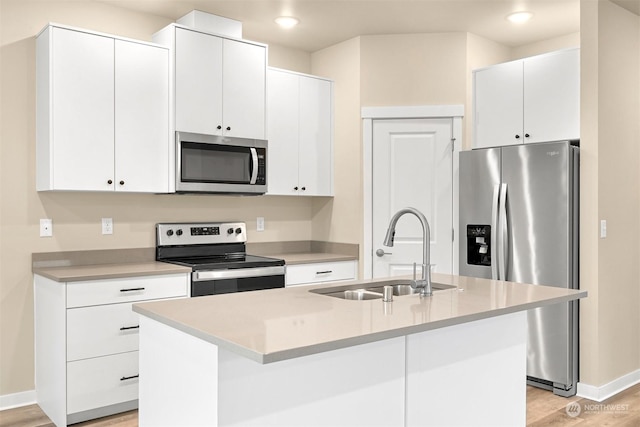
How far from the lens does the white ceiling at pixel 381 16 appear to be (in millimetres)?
3795

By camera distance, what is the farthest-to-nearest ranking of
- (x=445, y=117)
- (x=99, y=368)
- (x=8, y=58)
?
(x=445, y=117)
(x=8, y=58)
(x=99, y=368)

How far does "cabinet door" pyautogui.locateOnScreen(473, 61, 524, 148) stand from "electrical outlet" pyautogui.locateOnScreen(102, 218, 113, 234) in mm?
2741

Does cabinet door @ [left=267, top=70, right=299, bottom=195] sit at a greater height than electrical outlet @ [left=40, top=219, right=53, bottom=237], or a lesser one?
greater

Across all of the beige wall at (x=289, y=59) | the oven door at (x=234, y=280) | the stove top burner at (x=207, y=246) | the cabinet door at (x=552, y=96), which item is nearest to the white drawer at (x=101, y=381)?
the oven door at (x=234, y=280)

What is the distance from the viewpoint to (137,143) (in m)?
3.55

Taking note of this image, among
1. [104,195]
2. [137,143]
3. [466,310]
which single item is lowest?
[466,310]

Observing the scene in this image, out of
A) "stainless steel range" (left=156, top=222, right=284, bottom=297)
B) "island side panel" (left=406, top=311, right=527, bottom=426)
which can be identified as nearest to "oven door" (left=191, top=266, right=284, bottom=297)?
"stainless steel range" (left=156, top=222, right=284, bottom=297)

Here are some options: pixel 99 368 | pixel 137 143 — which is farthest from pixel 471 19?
pixel 99 368

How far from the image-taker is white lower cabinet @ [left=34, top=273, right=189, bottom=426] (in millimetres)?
3086

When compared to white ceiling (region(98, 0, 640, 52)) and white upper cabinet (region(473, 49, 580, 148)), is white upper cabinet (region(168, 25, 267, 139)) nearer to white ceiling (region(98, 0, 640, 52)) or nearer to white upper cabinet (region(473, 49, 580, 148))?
white ceiling (region(98, 0, 640, 52))

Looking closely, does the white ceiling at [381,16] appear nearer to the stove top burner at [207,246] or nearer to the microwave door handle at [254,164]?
the microwave door handle at [254,164]

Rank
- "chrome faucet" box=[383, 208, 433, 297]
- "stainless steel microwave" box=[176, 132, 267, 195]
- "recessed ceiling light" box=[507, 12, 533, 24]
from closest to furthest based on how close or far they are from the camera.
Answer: "chrome faucet" box=[383, 208, 433, 297]
"stainless steel microwave" box=[176, 132, 267, 195]
"recessed ceiling light" box=[507, 12, 533, 24]

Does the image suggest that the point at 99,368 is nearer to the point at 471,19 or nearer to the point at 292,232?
the point at 292,232

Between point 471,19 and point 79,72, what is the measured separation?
2.74 m
